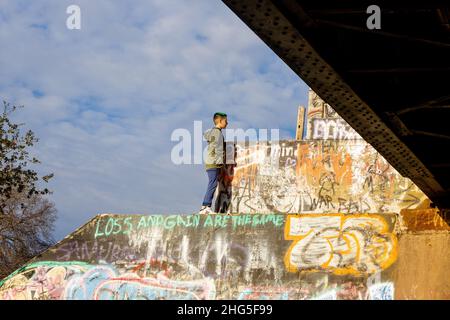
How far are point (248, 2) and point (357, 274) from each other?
24.4 feet

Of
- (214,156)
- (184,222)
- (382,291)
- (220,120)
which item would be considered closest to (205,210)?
(184,222)

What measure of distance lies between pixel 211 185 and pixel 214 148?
0.88 metres

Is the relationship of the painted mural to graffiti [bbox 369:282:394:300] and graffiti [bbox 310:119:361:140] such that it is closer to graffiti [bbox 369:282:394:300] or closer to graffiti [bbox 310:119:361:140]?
graffiti [bbox 369:282:394:300]

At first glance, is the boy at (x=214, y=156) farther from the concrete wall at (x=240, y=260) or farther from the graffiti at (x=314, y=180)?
the graffiti at (x=314, y=180)

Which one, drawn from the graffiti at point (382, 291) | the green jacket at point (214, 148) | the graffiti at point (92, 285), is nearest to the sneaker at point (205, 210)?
the green jacket at point (214, 148)

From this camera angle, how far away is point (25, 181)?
23.8m

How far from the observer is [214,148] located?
42.9 feet

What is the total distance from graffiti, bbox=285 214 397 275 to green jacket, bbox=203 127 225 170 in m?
2.26

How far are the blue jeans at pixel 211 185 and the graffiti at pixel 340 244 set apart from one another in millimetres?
1965

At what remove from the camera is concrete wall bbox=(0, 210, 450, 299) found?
10.8 m

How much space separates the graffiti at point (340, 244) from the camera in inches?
431

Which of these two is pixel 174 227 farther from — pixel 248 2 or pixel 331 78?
pixel 248 2

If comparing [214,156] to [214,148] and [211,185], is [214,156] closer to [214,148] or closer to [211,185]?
[214,148]
